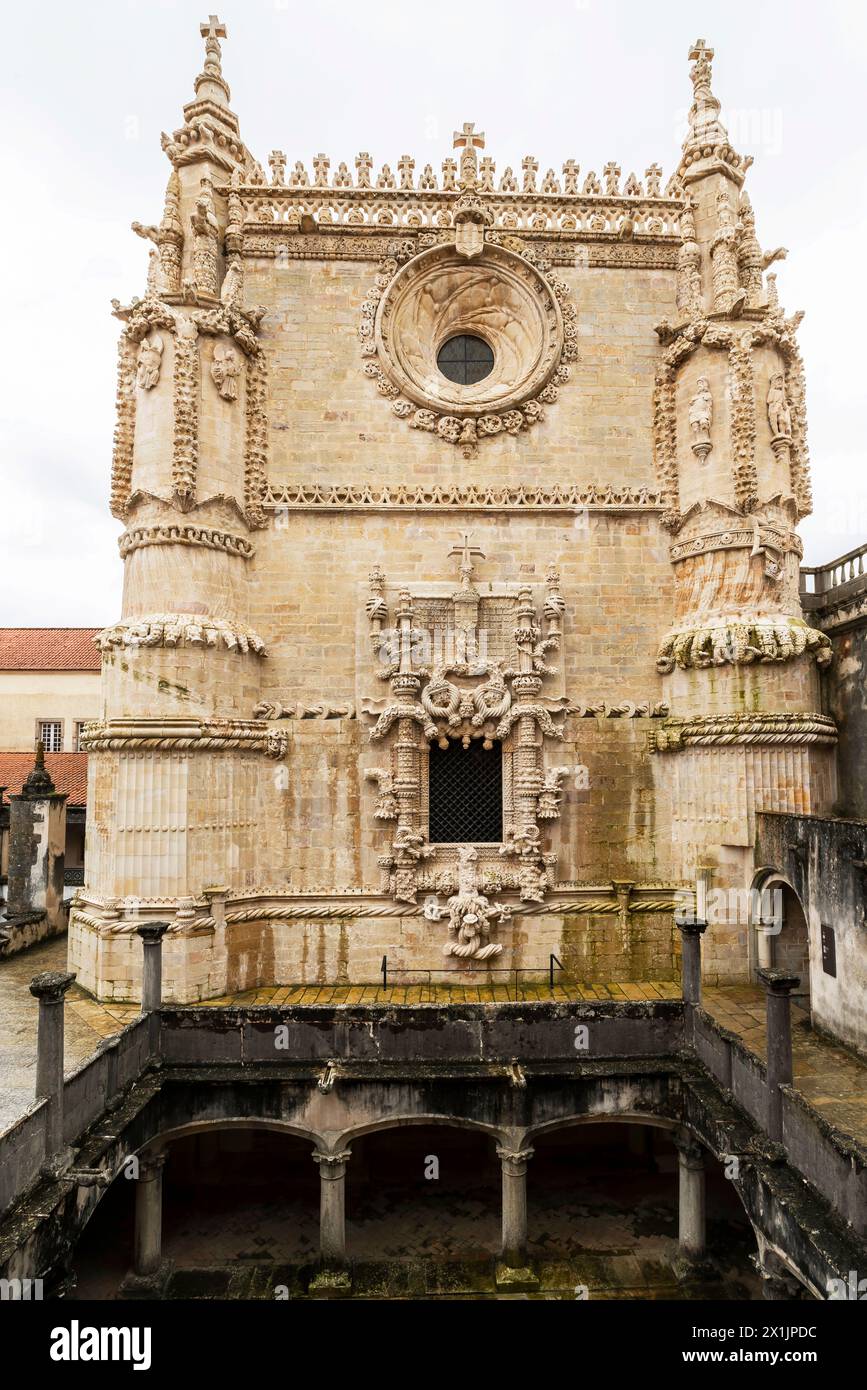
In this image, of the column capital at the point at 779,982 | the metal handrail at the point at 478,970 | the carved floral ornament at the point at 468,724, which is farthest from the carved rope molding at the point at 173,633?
the column capital at the point at 779,982

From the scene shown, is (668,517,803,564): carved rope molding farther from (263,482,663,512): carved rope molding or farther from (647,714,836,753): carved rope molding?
(647,714,836,753): carved rope molding

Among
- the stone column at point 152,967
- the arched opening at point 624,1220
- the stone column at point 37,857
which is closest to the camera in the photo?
the arched opening at point 624,1220

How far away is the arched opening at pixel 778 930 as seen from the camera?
14.5 meters

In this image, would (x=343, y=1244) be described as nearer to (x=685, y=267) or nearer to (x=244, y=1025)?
(x=244, y=1025)

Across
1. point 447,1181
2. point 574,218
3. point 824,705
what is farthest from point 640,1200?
point 574,218

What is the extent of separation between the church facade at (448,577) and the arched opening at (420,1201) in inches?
126

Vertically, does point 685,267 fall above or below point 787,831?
above

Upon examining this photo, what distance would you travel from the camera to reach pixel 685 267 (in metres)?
16.4

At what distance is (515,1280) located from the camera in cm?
1098

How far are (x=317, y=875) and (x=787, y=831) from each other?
9.21m

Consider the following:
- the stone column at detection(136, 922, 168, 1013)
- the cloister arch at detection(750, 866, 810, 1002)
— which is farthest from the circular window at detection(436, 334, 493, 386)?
the stone column at detection(136, 922, 168, 1013)

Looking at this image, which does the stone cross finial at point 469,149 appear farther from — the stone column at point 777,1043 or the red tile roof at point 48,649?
the red tile roof at point 48,649

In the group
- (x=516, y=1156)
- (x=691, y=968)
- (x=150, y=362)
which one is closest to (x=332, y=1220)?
(x=516, y=1156)
